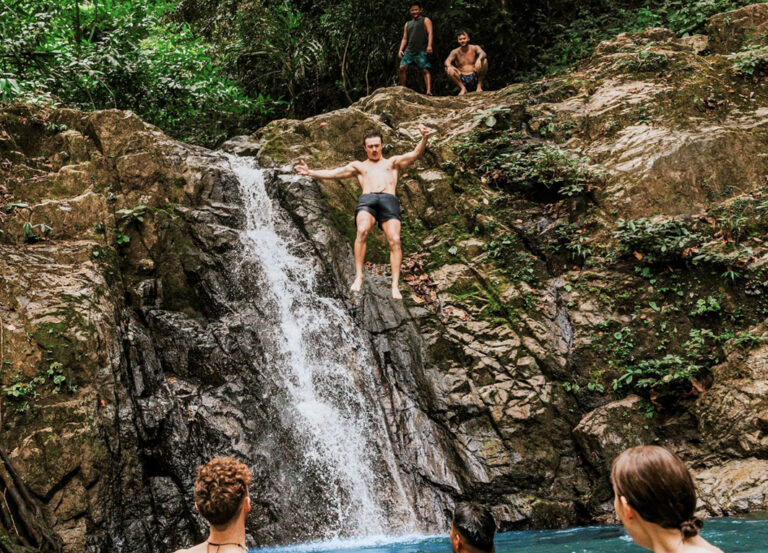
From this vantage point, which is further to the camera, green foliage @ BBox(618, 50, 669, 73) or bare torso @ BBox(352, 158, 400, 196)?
green foliage @ BBox(618, 50, 669, 73)

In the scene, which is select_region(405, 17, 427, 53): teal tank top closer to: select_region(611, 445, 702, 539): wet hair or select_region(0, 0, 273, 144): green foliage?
select_region(0, 0, 273, 144): green foliage

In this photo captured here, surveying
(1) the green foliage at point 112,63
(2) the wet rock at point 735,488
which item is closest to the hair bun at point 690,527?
(2) the wet rock at point 735,488

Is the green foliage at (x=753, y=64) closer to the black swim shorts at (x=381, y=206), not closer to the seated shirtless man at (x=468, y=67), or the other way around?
the seated shirtless man at (x=468, y=67)

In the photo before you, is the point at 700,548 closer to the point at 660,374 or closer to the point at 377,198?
the point at 660,374

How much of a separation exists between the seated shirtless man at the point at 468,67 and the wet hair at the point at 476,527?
12602 millimetres

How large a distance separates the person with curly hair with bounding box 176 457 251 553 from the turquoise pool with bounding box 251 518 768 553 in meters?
4.43

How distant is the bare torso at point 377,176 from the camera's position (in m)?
8.59

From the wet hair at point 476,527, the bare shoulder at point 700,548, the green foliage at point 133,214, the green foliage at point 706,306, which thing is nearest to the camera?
the bare shoulder at point 700,548

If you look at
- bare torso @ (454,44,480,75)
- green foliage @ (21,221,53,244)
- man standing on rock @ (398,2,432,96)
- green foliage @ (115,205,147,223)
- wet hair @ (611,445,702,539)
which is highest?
man standing on rock @ (398,2,432,96)

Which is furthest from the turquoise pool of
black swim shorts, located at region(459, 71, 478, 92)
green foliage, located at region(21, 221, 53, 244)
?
black swim shorts, located at region(459, 71, 478, 92)

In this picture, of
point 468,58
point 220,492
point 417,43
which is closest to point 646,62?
point 468,58

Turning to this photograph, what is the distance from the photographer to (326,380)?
29.1 ft

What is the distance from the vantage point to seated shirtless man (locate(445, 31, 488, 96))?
13867mm

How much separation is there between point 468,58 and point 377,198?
7.09 m
